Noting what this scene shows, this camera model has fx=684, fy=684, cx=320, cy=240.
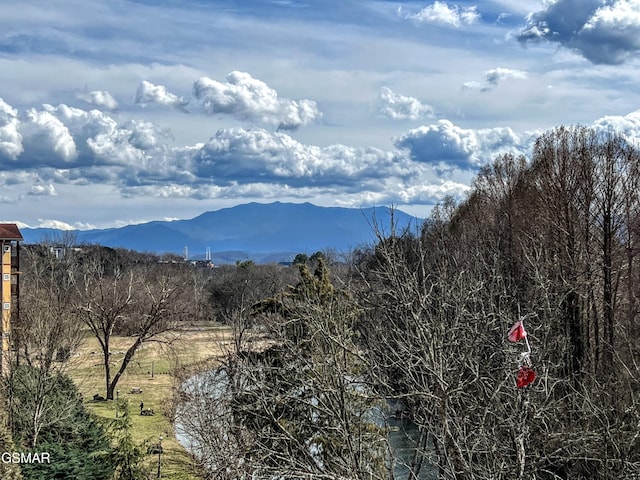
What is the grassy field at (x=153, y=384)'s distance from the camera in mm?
21281

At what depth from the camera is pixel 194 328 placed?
57594 mm

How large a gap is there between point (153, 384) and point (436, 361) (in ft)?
107

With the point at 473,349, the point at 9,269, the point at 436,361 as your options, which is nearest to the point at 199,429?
the point at 473,349

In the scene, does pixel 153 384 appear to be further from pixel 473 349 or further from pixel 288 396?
pixel 473 349

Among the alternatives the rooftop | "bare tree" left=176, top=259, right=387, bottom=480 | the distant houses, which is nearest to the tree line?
"bare tree" left=176, top=259, right=387, bottom=480

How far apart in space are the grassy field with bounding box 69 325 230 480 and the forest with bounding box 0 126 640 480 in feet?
3.27

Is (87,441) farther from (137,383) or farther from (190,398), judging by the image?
(137,383)

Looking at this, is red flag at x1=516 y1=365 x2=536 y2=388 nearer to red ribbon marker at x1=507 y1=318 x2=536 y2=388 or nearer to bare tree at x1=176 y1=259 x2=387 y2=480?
red ribbon marker at x1=507 y1=318 x2=536 y2=388

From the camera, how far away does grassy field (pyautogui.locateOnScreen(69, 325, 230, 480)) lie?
838 inches

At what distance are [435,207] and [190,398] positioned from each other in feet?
140

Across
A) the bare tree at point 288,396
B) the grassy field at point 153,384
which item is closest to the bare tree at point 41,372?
the grassy field at point 153,384

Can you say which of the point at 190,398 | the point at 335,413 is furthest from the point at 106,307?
the point at 335,413

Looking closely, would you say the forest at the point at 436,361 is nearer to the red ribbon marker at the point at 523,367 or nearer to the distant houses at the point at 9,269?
the red ribbon marker at the point at 523,367

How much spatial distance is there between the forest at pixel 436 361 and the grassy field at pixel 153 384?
996 millimetres
